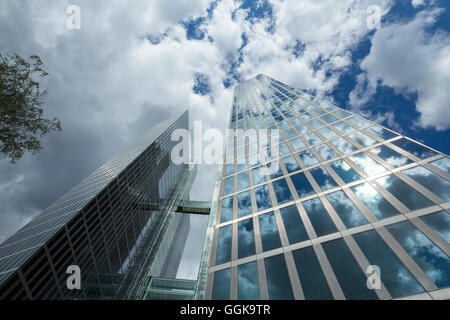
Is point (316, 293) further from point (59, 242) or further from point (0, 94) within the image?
point (59, 242)

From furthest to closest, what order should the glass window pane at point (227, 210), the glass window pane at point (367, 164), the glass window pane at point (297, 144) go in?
the glass window pane at point (297, 144)
the glass window pane at point (227, 210)
the glass window pane at point (367, 164)

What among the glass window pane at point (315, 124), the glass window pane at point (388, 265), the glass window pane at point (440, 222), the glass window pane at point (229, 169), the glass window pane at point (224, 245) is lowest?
the glass window pane at point (388, 265)

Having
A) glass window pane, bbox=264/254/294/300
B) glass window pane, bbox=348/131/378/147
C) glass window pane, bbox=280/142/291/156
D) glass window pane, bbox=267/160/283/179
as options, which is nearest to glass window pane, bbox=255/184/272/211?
glass window pane, bbox=267/160/283/179

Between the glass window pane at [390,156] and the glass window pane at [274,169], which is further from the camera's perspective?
the glass window pane at [274,169]

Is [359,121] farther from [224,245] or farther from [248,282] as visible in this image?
[248,282]

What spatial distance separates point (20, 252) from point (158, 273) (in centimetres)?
3709

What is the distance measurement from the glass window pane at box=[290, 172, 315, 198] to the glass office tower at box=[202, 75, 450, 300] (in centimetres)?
9

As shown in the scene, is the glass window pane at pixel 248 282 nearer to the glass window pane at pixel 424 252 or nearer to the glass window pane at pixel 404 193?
the glass window pane at pixel 424 252

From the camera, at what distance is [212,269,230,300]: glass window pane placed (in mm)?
13016

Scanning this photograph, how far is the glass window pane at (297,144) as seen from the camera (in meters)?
25.8

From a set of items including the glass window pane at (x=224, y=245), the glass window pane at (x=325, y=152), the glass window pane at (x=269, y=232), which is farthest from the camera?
the glass window pane at (x=325, y=152)

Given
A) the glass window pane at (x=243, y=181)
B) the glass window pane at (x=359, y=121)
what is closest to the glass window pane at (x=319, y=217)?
the glass window pane at (x=243, y=181)

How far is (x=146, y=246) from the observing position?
170 ft

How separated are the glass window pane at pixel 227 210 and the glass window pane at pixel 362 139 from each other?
1484 cm
